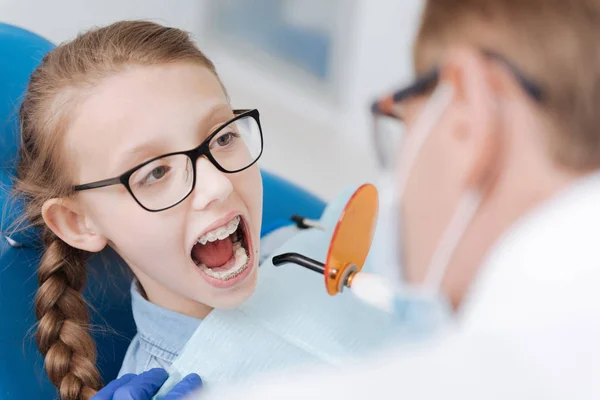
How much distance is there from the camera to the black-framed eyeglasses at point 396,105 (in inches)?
19.0

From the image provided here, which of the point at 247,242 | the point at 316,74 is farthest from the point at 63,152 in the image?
the point at 316,74

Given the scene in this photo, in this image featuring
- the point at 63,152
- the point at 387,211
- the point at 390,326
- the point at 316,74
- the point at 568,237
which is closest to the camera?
the point at 568,237

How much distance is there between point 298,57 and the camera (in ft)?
8.67

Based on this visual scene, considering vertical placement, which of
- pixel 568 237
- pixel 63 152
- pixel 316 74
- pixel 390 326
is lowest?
pixel 316 74

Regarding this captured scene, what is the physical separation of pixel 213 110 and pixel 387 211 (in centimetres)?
40

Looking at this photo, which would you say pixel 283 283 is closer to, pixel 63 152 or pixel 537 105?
pixel 63 152

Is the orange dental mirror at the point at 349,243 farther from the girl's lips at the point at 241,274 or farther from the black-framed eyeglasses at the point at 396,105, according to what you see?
the black-framed eyeglasses at the point at 396,105

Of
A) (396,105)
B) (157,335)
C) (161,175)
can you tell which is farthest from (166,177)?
(396,105)

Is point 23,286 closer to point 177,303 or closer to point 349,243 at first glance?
point 177,303

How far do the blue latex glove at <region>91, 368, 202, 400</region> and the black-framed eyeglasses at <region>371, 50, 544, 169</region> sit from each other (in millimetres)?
420

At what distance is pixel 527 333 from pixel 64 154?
645 mm

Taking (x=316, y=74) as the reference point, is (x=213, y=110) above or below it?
above

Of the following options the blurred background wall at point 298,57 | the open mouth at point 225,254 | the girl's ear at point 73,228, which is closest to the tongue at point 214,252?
the open mouth at point 225,254

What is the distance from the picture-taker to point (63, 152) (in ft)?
2.99
